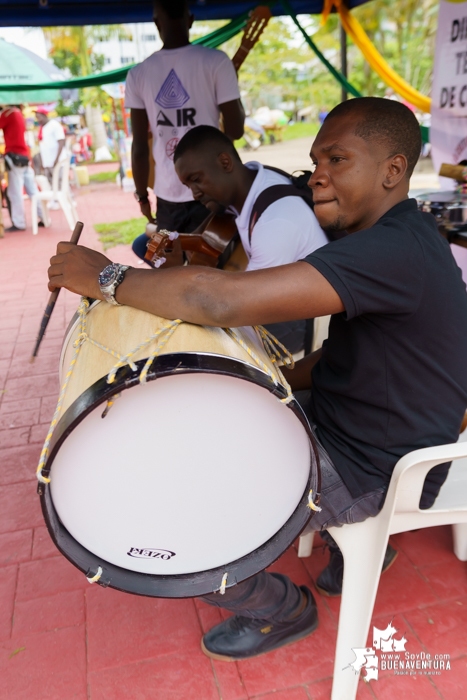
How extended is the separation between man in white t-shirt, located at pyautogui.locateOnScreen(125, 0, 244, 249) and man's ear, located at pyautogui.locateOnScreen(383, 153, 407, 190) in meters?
2.10

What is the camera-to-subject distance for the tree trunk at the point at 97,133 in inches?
949

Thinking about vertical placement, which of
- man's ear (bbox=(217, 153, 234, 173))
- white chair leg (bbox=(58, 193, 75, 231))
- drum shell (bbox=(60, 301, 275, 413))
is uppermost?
man's ear (bbox=(217, 153, 234, 173))

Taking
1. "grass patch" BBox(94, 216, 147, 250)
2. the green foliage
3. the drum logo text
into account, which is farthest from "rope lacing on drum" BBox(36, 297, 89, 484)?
the green foliage

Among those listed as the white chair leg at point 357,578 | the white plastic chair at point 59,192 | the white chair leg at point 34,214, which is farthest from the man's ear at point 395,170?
the white chair leg at point 34,214

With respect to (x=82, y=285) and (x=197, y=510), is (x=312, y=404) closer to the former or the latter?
(x=197, y=510)

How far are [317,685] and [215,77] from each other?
10.4 feet

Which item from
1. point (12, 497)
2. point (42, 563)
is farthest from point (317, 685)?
point (12, 497)

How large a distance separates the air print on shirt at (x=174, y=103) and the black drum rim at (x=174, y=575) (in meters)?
2.74

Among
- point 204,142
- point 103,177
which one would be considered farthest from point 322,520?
point 103,177

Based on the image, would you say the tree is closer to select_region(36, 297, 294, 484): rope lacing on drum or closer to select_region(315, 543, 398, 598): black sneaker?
select_region(315, 543, 398, 598): black sneaker

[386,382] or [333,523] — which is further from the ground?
[386,382]

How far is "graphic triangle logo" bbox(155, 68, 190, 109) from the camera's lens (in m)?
3.47

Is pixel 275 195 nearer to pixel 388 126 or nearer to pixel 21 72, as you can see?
pixel 388 126

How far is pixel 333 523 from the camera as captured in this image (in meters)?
1.59
